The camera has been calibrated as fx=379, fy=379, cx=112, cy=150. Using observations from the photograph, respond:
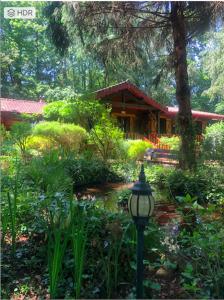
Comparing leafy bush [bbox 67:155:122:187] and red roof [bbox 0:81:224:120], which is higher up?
red roof [bbox 0:81:224:120]

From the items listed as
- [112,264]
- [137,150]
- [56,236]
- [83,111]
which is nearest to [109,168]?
[83,111]

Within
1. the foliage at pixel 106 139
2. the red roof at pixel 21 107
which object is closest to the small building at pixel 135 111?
the red roof at pixel 21 107

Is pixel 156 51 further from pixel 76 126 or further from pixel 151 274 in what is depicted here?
pixel 151 274

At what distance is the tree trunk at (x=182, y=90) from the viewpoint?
918 centimetres

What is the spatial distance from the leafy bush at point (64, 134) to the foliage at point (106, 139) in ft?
2.32

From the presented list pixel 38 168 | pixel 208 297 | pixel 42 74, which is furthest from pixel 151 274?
pixel 42 74

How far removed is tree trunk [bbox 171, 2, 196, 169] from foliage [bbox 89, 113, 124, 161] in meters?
2.75

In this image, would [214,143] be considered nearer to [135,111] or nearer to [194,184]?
[135,111]

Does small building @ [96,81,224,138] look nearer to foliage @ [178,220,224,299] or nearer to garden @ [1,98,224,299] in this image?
garden @ [1,98,224,299]

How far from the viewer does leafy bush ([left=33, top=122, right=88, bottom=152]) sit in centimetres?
1232

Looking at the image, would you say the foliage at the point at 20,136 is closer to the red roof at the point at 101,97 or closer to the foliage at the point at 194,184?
the foliage at the point at 194,184

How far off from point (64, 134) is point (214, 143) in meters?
6.10

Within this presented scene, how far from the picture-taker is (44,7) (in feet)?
34.6

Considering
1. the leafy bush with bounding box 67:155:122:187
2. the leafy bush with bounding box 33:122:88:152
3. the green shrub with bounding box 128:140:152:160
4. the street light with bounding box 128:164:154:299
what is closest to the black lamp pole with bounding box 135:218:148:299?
the street light with bounding box 128:164:154:299
